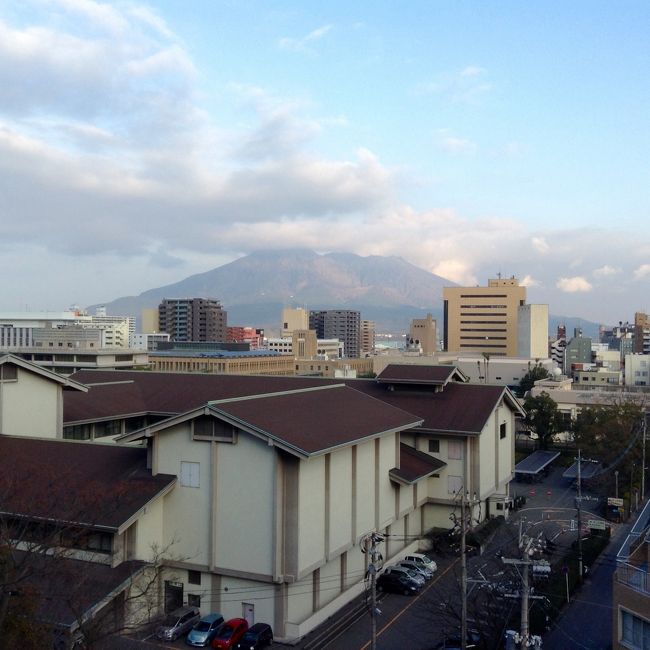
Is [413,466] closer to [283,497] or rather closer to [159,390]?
[283,497]

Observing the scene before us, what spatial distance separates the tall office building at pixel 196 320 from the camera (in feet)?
586

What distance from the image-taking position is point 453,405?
32.8 m

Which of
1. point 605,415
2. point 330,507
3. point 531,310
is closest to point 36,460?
point 330,507

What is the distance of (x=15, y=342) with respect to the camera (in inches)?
6865

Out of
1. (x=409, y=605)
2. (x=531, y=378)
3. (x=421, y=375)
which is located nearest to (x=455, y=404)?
(x=421, y=375)

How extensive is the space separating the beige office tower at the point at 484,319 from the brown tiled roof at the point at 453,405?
123513 mm

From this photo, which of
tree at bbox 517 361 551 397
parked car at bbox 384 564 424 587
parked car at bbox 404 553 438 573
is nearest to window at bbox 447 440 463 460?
parked car at bbox 404 553 438 573

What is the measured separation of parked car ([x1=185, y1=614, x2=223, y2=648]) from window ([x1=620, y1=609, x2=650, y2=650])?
440 inches

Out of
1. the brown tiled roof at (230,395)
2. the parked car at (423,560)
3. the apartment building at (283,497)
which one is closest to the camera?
the apartment building at (283,497)

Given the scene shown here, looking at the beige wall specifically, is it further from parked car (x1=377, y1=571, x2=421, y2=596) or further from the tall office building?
the tall office building

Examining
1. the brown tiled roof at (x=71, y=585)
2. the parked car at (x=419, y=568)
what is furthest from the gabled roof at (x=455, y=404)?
the brown tiled roof at (x=71, y=585)

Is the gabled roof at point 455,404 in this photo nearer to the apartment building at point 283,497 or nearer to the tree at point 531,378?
the apartment building at point 283,497

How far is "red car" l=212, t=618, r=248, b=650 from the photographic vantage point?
1991cm

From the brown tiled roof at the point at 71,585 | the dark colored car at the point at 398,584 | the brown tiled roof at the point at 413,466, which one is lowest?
the dark colored car at the point at 398,584
